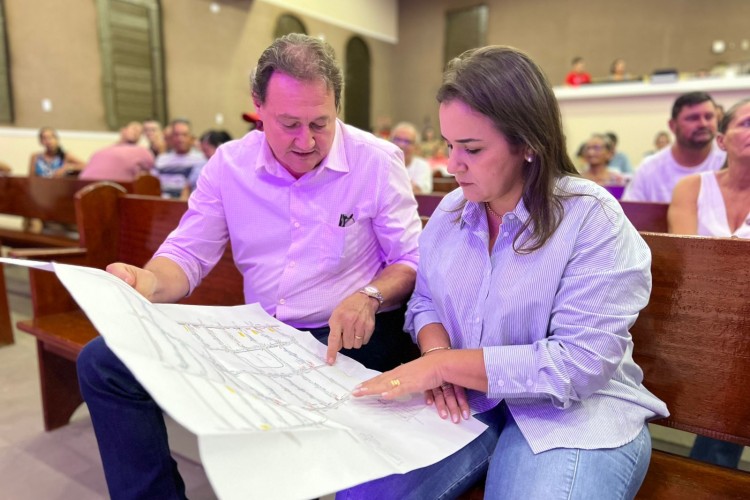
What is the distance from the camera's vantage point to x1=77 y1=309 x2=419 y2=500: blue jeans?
1138mm

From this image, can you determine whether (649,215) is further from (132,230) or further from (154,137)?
(154,137)

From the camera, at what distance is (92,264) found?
7.19ft

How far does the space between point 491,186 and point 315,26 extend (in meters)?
10.4

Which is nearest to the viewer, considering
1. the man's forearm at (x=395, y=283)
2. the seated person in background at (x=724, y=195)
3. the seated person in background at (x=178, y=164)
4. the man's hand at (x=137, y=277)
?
the man's hand at (x=137, y=277)

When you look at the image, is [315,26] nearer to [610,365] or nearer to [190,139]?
[190,139]

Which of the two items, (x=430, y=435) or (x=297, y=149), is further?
(x=297, y=149)

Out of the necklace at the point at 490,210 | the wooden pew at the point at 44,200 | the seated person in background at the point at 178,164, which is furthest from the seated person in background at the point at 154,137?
the necklace at the point at 490,210

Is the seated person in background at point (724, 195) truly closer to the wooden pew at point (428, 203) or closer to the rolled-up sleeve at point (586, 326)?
the wooden pew at point (428, 203)

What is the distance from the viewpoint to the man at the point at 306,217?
132 cm

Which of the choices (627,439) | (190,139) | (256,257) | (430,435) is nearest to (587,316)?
(627,439)

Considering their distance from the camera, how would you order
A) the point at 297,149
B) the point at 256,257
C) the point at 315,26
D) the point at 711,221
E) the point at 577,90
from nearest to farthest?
the point at 297,149 < the point at 256,257 < the point at 711,221 < the point at 577,90 < the point at 315,26

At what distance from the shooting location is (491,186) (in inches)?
40.4

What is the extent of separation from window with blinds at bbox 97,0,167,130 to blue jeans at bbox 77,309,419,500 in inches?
291

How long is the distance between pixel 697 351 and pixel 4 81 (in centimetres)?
765
